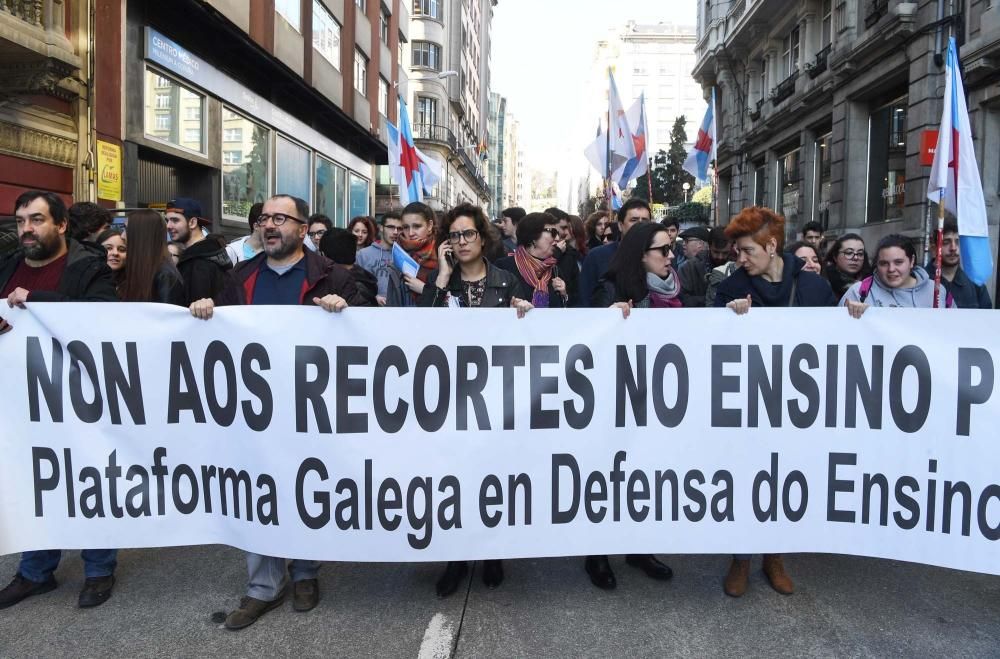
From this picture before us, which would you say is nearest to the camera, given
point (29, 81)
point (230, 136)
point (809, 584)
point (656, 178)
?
point (809, 584)

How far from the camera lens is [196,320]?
349cm

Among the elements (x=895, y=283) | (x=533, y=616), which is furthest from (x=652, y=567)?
(x=895, y=283)

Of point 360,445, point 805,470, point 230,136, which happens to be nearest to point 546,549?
point 360,445

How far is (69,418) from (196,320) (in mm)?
725

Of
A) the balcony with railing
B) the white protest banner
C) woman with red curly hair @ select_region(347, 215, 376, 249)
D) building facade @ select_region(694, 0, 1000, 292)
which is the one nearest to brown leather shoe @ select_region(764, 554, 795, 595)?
the white protest banner

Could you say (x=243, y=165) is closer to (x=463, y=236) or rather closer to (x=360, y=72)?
(x=360, y=72)

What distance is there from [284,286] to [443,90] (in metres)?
47.7

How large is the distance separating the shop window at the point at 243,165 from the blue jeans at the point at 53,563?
12.9m

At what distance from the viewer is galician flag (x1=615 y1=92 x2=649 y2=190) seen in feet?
39.8

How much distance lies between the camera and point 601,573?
3.76 m

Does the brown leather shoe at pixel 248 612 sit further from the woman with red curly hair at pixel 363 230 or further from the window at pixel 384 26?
the window at pixel 384 26

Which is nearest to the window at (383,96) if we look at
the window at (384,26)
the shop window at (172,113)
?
the window at (384,26)

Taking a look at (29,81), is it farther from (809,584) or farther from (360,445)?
(809,584)

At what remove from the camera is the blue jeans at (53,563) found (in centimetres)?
357
